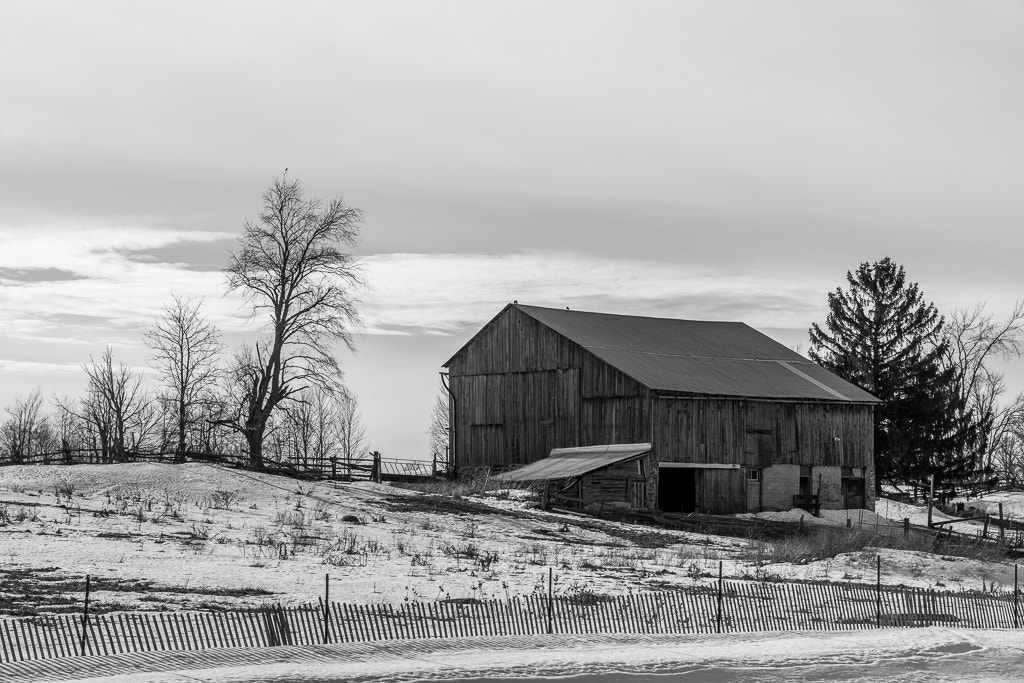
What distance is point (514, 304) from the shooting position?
5550cm

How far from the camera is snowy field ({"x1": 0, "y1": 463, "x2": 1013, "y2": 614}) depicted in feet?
81.9

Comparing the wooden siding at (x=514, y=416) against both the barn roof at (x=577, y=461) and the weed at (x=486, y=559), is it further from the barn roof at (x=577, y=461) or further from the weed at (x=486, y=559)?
the weed at (x=486, y=559)

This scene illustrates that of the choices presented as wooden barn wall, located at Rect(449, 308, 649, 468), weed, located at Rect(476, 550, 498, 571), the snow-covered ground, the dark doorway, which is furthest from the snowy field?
the dark doorway

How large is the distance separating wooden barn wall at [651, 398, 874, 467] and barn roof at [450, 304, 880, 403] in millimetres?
581

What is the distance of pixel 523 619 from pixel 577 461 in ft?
90.3

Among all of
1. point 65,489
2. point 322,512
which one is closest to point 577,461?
point 322,512

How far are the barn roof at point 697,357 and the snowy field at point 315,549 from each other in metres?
8.01

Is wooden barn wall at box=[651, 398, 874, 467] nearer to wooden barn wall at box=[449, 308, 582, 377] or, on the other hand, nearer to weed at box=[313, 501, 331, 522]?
wooden barn wall at box=[449, 308, 582, 377]

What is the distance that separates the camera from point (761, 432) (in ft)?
169

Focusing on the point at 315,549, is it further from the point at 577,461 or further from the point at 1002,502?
the point at 1002,502

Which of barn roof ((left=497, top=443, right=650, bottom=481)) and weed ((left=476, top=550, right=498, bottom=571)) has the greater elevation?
barn roof ((left=497, top=443, right=650, bottom=481))

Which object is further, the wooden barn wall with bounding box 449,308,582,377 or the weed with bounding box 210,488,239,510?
the wooden barn wall with bounding box 449,308,582,377

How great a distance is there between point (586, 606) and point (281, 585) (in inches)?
262

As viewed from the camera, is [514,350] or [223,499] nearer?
[223,499]
